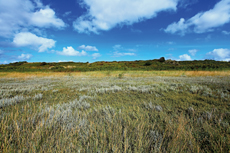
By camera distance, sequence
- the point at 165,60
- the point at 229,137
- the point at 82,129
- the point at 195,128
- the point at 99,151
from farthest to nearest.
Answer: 1. the point at 165,60
2. the point at 195,128
3. the point at 82,129
4. the point at 229,137
5. the point at 99,151

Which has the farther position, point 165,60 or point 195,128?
point 165,60

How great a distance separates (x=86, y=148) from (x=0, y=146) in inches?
49.6

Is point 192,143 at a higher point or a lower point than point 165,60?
lower

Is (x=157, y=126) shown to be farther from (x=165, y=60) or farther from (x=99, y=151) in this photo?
(x=165, y=60)

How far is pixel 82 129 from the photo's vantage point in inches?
78.2

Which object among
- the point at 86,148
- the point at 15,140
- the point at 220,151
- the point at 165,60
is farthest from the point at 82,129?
the point at 165,60

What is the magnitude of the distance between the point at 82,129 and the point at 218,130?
2.73 meters

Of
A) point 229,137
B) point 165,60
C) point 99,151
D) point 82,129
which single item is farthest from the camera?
point 165,60

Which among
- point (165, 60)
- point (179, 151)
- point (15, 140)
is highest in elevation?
point (165, 60)

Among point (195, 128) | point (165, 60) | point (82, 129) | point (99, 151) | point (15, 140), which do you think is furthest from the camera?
point (165, 60)

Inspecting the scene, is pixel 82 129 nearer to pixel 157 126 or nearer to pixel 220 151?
pixel 157 126

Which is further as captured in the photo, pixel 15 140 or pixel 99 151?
pixel 15 140

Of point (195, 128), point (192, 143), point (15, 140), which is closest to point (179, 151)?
point (192, 143)

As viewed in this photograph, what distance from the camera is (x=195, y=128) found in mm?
2133
